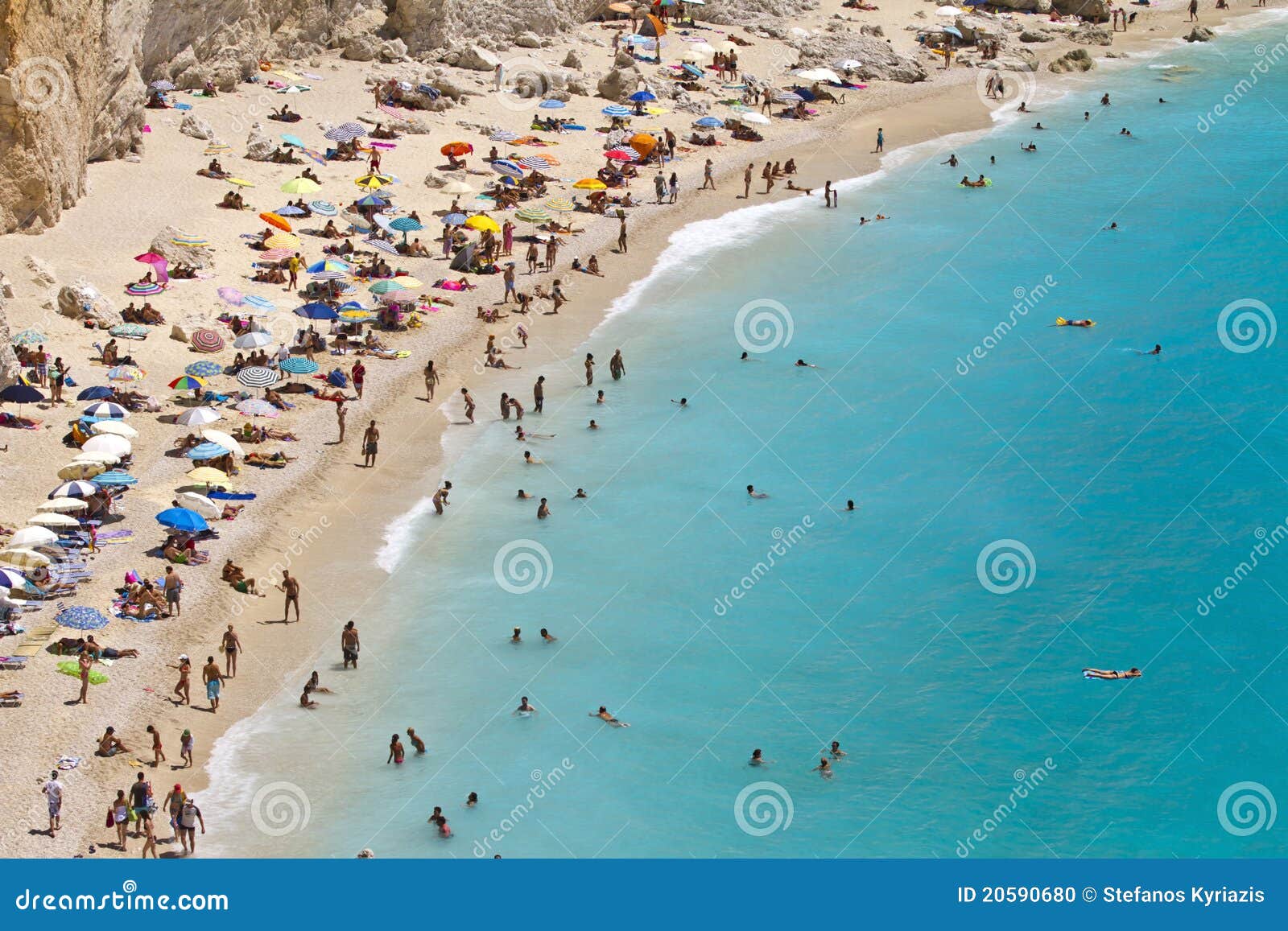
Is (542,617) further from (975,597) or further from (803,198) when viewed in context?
(803,198)

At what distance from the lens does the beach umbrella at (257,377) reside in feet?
128

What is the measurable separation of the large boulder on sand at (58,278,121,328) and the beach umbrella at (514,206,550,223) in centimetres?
1510

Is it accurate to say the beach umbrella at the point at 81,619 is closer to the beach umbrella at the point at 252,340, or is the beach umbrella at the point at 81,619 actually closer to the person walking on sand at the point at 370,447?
the person walking on sand at the point at 370,447

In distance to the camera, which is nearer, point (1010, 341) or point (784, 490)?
point (784, 490)

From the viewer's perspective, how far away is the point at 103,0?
156ft

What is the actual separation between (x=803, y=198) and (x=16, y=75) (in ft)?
94.2

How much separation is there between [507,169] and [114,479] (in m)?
23.6

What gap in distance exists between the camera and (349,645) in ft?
103

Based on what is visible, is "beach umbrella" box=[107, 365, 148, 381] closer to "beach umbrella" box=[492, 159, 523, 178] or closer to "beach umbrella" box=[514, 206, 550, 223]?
"beach umbrella" box=[514, 206, 550, 223]

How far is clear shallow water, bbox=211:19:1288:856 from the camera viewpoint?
1118 inches

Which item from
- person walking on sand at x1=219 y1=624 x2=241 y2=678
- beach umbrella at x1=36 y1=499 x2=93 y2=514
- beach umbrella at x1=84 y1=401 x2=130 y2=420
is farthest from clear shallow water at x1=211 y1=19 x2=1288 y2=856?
beach umbrella at x1=84 y1=401 x2=130 y2=420

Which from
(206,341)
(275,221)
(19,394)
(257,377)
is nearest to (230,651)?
(19,394)

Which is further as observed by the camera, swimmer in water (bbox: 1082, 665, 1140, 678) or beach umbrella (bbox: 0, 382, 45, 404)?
beach umbrella (bbox: 0, 382, 45, 404)

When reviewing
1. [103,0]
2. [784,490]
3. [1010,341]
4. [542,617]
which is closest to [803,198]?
[1010,341]
